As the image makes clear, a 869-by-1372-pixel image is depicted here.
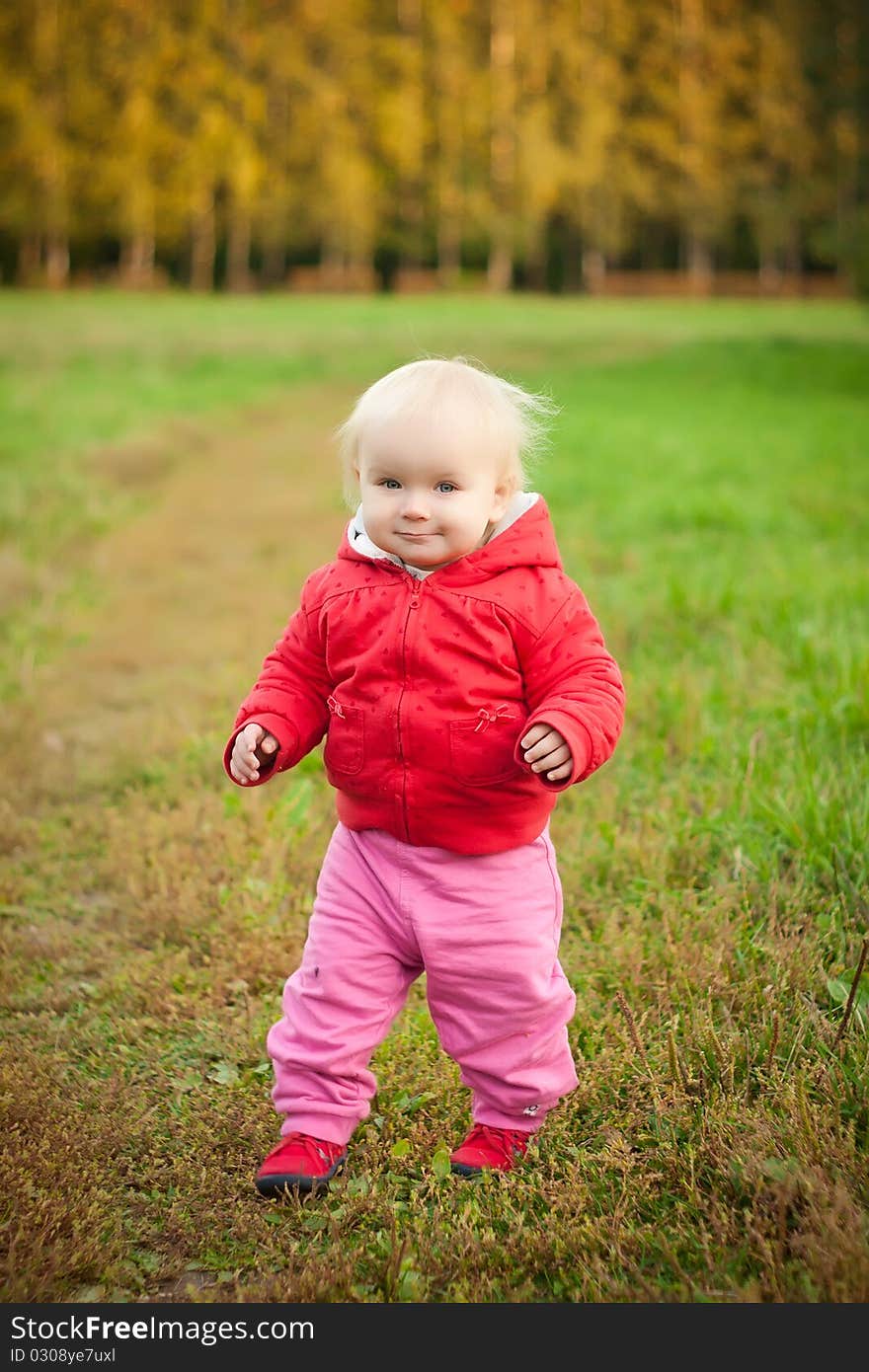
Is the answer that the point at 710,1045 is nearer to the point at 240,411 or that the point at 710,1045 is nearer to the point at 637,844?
the point at 637,844

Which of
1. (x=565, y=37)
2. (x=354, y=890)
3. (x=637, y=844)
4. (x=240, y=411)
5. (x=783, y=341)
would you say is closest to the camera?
(x=354, y=890)

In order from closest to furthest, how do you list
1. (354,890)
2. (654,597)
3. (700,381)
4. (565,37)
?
(354,890) < (654,597) < (700,381) < (565,37)

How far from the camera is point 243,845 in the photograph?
12.6 ft

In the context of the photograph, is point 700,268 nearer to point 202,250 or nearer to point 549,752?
point 202,250

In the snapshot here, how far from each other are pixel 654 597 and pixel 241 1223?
4301mm

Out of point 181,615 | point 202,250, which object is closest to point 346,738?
point 181,615

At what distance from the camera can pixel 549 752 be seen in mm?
2350


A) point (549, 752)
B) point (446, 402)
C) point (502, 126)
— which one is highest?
point (502, 126)

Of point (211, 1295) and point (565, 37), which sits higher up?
point (565, 37)

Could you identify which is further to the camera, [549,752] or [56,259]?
[56,259]

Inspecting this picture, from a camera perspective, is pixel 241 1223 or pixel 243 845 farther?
pixel 243 845

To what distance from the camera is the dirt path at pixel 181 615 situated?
16.5 feet

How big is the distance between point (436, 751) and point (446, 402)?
668mm
